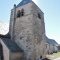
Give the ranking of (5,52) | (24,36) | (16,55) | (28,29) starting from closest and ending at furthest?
(5,52)
(16,55)
(28,29)
(24,36)

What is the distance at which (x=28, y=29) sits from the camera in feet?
63.4

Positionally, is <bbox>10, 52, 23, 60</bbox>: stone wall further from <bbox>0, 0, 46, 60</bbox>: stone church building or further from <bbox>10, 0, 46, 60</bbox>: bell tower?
<bbox>10, 0, 46, 60</bbox>: bell tower

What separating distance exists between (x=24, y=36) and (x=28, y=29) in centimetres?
135

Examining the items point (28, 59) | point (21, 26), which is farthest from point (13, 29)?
point (28, 59)

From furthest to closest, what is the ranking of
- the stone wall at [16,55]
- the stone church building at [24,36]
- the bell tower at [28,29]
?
1. the bell tower at [28,29]
2. the stone church building at [24,36]
3. the stone wall at [16,55]

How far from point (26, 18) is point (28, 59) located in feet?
22.6

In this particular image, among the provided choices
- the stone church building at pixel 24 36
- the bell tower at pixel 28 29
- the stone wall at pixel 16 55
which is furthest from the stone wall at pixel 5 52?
the bell tower at pixel 28 29

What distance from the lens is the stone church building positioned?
17577mm

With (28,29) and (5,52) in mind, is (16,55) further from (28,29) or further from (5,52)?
(28,29)

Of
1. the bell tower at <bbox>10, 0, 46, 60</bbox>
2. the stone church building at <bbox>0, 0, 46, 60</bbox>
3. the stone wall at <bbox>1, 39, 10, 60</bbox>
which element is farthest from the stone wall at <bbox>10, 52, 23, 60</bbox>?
the bell tower at <bbox>10, 0, 46, 60</bbox>

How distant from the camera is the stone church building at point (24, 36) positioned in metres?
17.6

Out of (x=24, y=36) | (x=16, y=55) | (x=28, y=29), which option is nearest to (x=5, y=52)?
(x=16, y=55)

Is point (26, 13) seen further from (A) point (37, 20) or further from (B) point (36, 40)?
(B) point (36, 40)

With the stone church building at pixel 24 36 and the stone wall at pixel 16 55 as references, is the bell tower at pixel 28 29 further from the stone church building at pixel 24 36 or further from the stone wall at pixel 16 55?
the stone wall at pixel 16 55
